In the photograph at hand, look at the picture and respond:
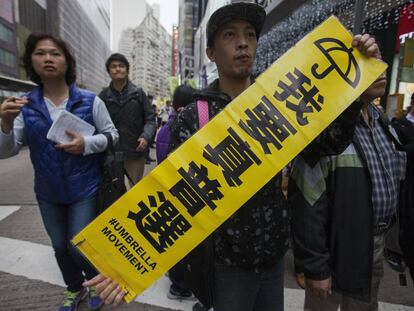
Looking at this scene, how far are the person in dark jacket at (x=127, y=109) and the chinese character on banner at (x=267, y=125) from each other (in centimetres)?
248

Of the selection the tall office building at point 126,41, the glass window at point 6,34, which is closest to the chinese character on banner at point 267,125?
the glass window at point 6,34

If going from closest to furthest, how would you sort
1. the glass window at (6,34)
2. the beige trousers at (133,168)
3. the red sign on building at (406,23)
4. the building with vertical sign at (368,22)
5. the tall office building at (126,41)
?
the beige trousers at (133,168) → the red sign on building at (406,23) → the building with vertical sign at (368,22) → the glass window at (6,34) → the tall office building at (126,41)

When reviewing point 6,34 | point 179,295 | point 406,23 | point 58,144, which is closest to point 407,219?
point 179,295

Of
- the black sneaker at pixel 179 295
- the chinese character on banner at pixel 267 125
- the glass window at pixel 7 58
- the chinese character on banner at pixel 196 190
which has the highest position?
the glass window at pixel 7 58

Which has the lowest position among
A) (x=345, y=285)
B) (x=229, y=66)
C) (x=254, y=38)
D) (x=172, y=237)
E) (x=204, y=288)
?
(x=345, y=285)

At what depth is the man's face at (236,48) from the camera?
1.34 m

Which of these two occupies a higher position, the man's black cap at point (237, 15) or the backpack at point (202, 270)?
the man's black cap at point (237, 15)

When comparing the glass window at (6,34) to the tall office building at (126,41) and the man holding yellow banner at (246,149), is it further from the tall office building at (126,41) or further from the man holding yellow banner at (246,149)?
the tall office building at (126,41)

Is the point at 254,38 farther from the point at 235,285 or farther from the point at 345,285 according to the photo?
the point at 345,285

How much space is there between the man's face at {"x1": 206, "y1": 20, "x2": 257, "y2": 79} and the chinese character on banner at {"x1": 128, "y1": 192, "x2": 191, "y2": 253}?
2.10 feet

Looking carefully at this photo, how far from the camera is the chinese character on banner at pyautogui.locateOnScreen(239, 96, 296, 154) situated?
1221mm

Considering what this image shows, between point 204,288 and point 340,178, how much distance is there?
2.68 ft

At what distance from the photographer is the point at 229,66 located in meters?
1.35

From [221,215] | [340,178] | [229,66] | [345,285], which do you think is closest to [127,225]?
[221,215]
